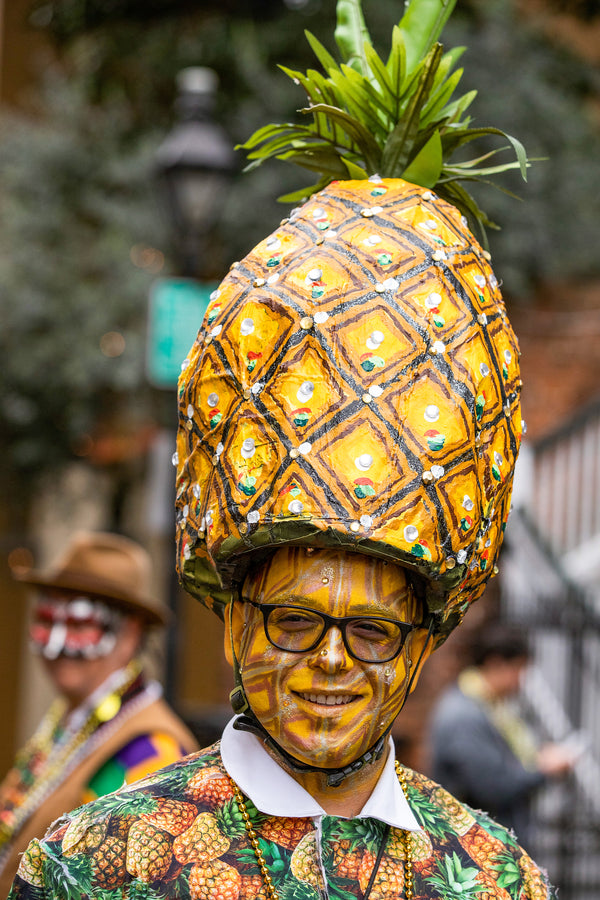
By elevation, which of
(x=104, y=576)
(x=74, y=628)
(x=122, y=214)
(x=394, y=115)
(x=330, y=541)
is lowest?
(x=74, y=628)

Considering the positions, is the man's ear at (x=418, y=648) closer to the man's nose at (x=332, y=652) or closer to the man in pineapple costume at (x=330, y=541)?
the man in pineapple costume at (x=330, y=541)

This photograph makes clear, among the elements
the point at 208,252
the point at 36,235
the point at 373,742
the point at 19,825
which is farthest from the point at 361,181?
the point at 36,235

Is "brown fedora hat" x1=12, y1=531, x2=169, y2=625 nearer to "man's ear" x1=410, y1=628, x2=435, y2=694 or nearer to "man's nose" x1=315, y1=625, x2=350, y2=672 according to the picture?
"man's ear" x1=410, y1=628, x2=435, y2=694

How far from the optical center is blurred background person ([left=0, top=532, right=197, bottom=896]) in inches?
195

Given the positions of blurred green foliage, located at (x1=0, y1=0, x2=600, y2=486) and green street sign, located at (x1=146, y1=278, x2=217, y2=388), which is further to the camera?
blurred green foliage, located at (x1=0, y1=0, x2=600, y2=486)

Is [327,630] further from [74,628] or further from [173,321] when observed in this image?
[173,321]

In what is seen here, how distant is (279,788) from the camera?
2.39 meters

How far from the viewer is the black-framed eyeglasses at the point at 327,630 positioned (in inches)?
88.8

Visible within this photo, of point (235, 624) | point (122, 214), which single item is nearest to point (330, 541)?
point (235, 624)

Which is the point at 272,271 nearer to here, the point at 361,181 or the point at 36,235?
the point at 361,181

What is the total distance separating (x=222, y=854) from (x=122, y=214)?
10415 millimetres

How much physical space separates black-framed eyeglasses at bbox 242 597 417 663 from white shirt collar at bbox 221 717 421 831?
0.90 feet

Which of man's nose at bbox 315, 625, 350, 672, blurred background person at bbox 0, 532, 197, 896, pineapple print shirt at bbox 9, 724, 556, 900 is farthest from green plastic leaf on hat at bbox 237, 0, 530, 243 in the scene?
blurred background person at bbox 0, 532, 197, 896

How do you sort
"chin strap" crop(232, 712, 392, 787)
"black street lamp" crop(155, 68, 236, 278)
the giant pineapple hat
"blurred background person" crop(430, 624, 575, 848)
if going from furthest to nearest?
"black street lamp" crop(155, 68, 236, 278) < "blurred background person" crop(430, 624, 575, 848) < "chin strap" crop(232, 712, 392, 787) < the giant pineapple hat
